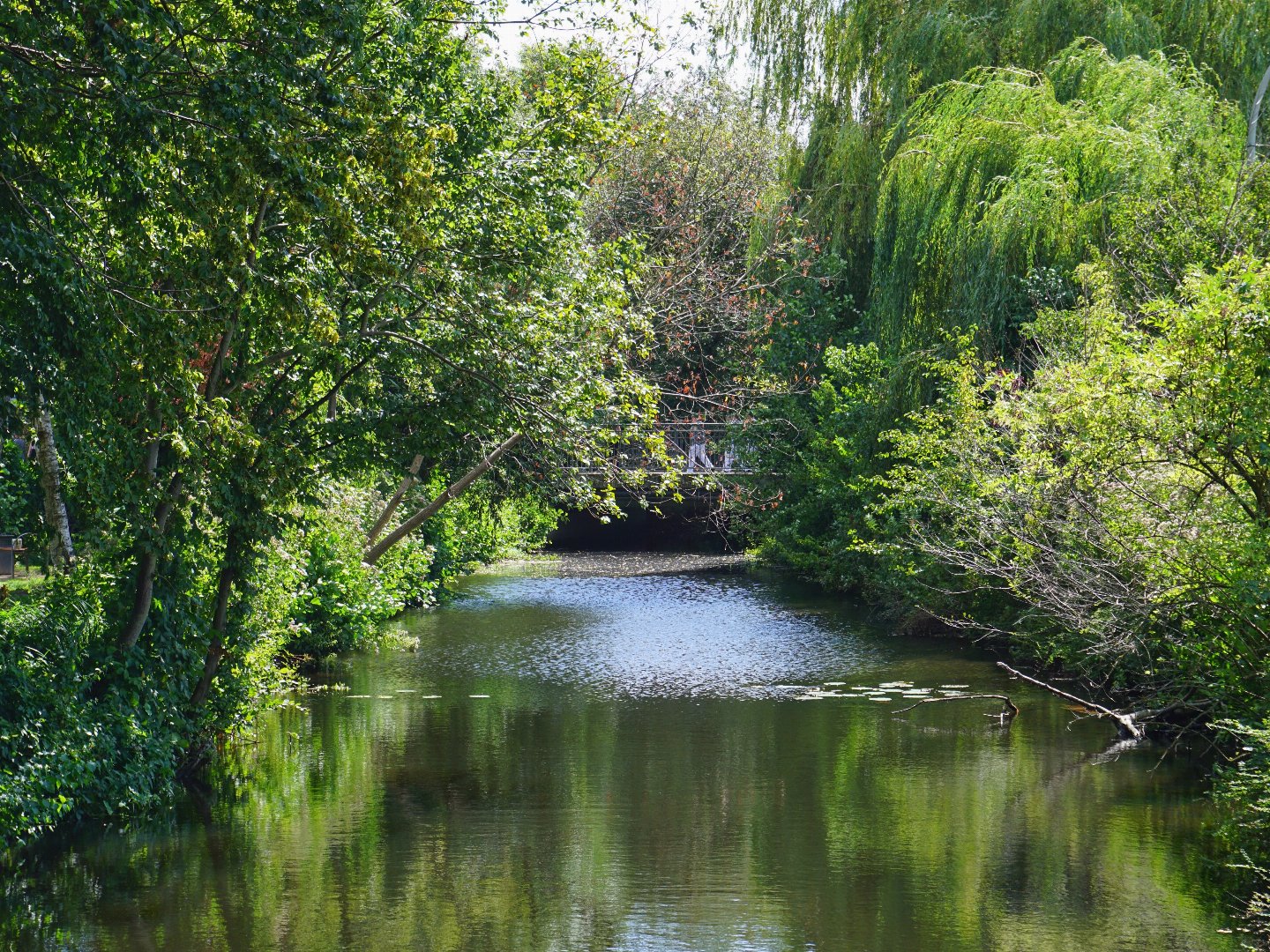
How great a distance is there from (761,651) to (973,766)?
7538 millimetres

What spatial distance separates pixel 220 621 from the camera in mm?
12625

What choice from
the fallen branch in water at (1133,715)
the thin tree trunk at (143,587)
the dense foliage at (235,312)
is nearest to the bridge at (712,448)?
the dense foliage at (235,312)

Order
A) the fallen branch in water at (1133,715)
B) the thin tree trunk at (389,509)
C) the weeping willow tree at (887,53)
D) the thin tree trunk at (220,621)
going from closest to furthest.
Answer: the thin tree trunk at (220,621) < the fallen branch in water at (1133,715) < the thin tree trunk at (389,509) < the weeping willow tree at (887,53)

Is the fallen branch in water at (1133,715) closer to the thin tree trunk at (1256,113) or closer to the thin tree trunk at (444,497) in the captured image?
the thin tree trunk at (444,497)

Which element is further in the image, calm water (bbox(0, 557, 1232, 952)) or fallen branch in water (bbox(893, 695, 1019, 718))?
fallen branch in water (bbox(893, 695, 1019, 718))

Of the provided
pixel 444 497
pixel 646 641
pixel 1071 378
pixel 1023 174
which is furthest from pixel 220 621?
pixel 1023 174

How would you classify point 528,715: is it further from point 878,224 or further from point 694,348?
point 694,348

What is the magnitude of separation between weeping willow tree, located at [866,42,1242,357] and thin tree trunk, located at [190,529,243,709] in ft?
34.6

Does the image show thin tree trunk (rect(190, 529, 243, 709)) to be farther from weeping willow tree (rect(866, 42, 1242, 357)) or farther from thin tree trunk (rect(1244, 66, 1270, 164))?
thin tree trunk (rect(1244, 66, 1270, 164))

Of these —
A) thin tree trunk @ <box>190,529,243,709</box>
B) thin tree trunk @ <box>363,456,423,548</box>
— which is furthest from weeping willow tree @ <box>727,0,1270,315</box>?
thin tree trunk @ <box>190,529,243,709</box>

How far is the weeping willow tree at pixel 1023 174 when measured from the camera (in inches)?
665

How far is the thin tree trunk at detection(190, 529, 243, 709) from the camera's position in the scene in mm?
12406

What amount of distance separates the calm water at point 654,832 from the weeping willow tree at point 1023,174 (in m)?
5.40

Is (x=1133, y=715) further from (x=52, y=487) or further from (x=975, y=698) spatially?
(x=52, y=487)
